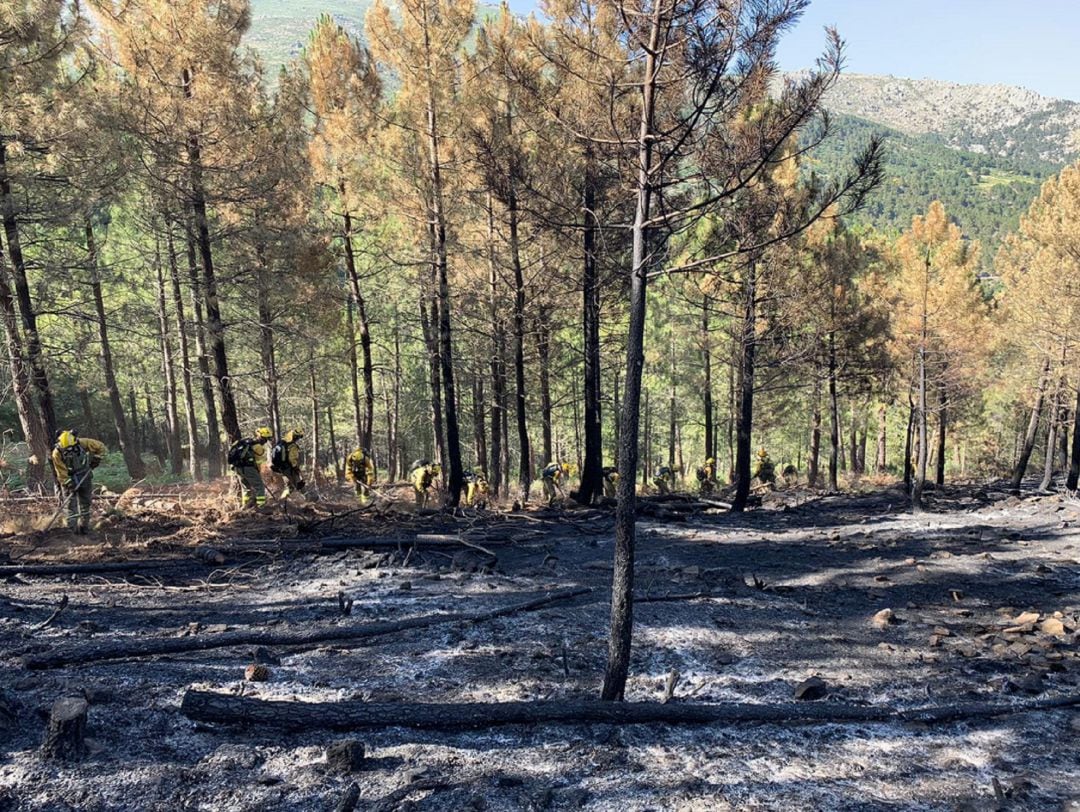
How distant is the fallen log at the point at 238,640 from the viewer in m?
5.21

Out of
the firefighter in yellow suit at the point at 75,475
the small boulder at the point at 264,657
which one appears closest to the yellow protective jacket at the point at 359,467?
the firefighter in yellow suit at the point at 75,475

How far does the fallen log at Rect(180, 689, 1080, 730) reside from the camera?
14.1ft

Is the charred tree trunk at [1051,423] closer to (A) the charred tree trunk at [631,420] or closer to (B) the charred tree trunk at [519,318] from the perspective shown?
(B) the charred tree trunk at [519,318]

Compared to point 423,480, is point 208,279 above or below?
above

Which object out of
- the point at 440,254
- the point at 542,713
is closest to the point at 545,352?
the point at 440,254

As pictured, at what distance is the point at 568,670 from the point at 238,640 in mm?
3053

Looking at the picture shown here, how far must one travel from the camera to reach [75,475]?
9633 mm

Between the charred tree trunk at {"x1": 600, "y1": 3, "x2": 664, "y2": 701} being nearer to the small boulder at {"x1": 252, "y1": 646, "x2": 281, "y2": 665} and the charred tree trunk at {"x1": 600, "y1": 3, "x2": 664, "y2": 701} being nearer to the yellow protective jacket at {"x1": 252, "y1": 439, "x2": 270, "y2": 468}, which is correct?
the small boulder at {"x1": 252, "y1": 646, "x2": 281, "y2": 665}

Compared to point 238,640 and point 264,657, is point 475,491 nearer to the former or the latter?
point 238,640

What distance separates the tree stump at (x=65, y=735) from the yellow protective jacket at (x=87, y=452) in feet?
23.4

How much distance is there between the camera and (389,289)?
715 inches

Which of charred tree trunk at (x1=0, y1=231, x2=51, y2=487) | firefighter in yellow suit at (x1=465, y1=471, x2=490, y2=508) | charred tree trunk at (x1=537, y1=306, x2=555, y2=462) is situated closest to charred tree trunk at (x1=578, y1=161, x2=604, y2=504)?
charred tree trunk at (x1=537, y1=306, x2=555, y2=462)

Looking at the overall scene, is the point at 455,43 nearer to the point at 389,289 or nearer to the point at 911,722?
the point at 389,289

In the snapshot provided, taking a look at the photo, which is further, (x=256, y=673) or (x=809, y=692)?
(x=809, y=692)
